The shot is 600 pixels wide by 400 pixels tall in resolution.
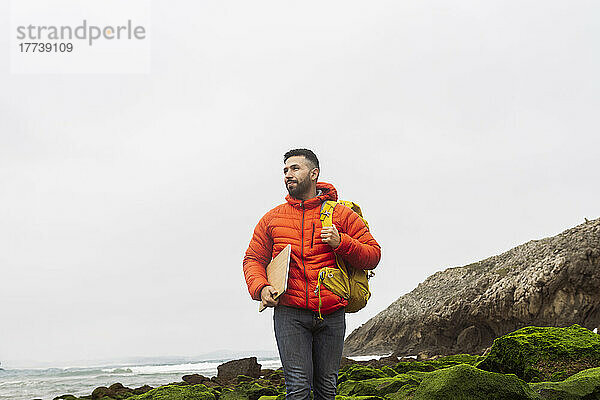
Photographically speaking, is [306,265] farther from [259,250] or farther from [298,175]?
[298,175]

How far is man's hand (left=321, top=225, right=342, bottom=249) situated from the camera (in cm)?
376

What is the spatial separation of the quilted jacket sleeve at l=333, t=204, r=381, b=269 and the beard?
0.91ft

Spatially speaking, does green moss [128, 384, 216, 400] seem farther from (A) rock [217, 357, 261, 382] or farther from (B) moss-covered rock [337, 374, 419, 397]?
(A) rock [217, 357, 261, 382]

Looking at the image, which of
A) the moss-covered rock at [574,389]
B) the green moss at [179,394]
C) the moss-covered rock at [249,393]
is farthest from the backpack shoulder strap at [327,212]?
the moss-covered rock at [249,393]

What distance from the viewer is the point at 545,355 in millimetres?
6398

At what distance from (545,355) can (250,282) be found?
4219mm

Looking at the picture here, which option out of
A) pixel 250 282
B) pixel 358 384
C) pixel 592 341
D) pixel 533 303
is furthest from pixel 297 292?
pixel 533 303

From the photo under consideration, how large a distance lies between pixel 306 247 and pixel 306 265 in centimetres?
14

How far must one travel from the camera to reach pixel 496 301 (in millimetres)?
24156

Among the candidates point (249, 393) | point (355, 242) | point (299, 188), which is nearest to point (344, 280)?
point (355, 242)

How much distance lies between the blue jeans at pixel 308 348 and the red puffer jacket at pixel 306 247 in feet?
0.33

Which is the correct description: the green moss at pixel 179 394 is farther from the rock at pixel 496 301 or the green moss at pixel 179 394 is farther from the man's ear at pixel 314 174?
the rock at pixel 496 301

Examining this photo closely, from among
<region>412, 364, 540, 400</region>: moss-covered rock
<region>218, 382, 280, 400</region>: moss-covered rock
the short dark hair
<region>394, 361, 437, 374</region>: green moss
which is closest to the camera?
the short dark hair

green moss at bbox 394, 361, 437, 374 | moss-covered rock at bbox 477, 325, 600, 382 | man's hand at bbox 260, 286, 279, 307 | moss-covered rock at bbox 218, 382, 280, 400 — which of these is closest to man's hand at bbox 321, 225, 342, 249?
man's hand at bbox 260, 286, 279, 307
